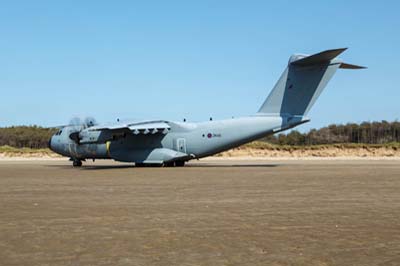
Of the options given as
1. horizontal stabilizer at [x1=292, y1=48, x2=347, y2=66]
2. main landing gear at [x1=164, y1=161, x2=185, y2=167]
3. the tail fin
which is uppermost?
horizontal stabilizer at [x1=292, y1=48, x2=347, y2=66]

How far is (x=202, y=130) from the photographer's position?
35.5 metres

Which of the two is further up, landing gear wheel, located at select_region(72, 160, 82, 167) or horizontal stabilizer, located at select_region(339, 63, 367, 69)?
horizontal stabilizer, located at select_region(339, 63, 367, 69)

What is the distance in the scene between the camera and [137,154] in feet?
123

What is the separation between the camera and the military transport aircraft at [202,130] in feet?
104

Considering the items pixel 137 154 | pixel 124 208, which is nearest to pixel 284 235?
pixel 124 208

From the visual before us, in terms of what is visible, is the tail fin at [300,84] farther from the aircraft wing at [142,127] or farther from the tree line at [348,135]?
the tree line at [348,135]

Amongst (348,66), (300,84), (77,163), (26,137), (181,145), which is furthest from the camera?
(26,137)

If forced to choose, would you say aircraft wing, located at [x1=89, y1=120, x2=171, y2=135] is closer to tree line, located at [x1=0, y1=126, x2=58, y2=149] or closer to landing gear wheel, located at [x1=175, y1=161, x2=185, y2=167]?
landing gear wheel, located at [x1=175, y1=161, x2=185, y2=167]

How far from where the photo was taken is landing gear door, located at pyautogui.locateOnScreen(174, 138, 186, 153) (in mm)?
36062

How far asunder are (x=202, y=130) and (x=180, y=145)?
6.63ft

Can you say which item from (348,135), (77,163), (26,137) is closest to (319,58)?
(77,163)

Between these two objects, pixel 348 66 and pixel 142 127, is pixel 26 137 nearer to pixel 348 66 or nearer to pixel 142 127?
pixel 142 127

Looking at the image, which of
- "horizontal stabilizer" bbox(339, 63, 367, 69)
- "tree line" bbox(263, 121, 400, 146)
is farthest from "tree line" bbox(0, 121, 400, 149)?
"horizontal stabilizer" bbox(339, 63, 367, 69)

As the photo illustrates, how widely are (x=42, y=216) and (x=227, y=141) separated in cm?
2439
